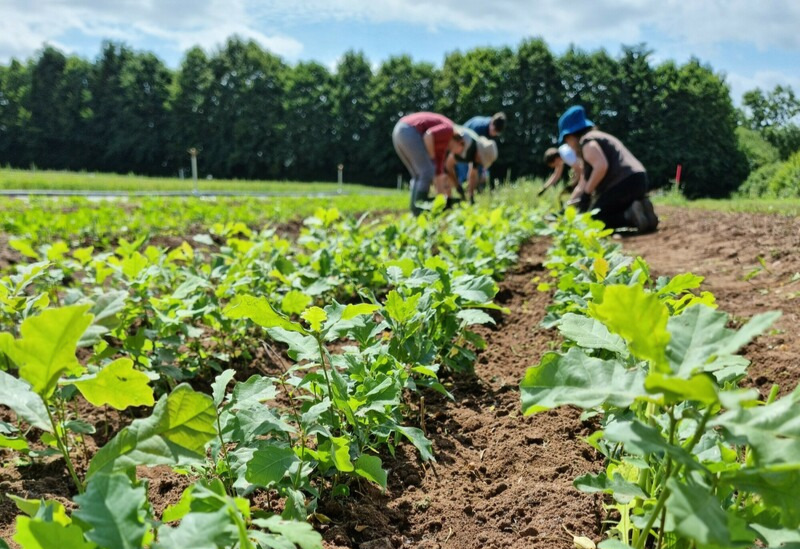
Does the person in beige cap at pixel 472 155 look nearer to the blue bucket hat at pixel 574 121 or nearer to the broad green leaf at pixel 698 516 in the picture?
the blue bucket hat at pixel 574 121

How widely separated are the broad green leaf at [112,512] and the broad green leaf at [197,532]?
34 mm

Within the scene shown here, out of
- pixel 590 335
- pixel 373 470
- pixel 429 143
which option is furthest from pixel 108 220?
pixel 590 335

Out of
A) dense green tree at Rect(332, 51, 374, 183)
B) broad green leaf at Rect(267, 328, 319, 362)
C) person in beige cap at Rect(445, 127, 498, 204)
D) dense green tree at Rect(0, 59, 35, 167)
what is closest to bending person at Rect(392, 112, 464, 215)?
person in beige cap at Rect(445, 127, 498, 204)

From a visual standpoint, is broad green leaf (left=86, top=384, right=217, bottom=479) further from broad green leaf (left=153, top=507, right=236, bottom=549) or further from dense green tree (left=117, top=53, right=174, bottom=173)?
dense green tree (left=117, top=53, right=174, bottom=173)

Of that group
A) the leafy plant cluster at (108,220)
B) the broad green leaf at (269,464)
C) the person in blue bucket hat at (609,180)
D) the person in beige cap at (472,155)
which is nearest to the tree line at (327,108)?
the person in beige cap at (472,155)

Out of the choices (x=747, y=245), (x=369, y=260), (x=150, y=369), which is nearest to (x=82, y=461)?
(x=150, y=369)

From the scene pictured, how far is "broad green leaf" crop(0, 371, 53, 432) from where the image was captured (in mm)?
936

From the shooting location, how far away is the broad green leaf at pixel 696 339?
79 cm

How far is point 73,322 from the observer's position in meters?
0.82

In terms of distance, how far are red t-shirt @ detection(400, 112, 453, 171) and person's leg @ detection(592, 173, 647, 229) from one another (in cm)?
224

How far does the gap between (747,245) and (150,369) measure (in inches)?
204

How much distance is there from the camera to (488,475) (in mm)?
1812

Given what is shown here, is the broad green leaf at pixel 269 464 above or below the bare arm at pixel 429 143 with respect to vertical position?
below

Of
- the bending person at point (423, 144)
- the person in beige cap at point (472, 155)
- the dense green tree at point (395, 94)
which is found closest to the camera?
the bending person at point (423, 144)
